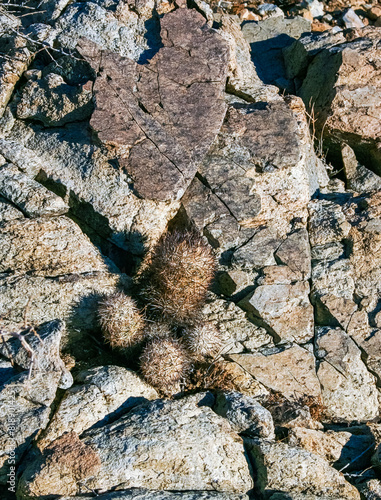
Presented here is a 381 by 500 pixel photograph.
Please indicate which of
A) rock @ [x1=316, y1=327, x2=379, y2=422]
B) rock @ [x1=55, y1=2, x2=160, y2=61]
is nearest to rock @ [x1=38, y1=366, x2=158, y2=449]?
rock @ [x1=316, y1=327, x2=379, y2=422]

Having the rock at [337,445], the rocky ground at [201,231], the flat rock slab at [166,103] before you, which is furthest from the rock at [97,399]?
the flat rock slab at [166,103]

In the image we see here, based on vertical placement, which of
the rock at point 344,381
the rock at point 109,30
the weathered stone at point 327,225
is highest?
the rock at point 109,30

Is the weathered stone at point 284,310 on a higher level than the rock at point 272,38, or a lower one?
lower

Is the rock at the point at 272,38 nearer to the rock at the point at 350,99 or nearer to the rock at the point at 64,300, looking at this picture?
the rock at the point at 350,99

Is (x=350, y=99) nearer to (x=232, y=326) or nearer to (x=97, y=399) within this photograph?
(x=232, y=326)

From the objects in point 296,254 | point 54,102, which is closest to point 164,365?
point 296,254

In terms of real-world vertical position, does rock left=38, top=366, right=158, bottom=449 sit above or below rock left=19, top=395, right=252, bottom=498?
below

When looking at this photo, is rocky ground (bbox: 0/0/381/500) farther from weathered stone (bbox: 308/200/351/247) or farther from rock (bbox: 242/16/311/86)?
rock (bbox: 242/16/311/86)
